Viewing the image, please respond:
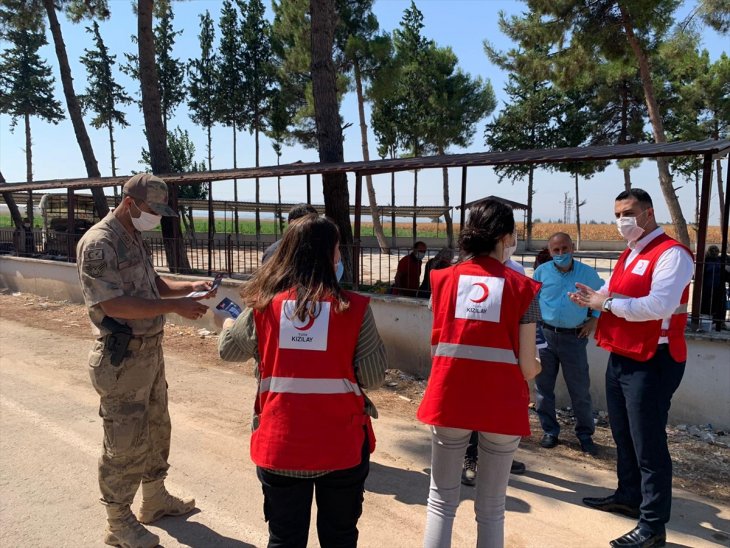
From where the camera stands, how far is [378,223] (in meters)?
24.4

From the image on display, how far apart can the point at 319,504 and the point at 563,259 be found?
3383mm

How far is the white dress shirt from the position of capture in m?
3.01

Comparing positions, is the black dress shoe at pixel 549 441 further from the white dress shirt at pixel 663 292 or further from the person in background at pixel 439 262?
the white dress shirt at pixel 663 292

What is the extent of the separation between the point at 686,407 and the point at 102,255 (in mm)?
5371

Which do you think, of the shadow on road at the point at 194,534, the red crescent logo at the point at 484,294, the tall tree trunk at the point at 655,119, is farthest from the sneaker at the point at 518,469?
the tall tree trunk at the point at 655,119

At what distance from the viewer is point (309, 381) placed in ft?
6.44

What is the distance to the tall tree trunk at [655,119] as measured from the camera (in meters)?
12.8

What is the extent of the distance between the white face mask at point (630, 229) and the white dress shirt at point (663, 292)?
0.24 metres

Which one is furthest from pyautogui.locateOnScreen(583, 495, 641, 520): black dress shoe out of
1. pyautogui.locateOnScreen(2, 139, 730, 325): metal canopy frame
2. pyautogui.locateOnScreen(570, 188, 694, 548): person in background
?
pyautogui.locateOnScreen(2, 139, 730, 325): metal canopy frame

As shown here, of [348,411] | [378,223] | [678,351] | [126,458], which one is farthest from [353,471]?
[378,223]

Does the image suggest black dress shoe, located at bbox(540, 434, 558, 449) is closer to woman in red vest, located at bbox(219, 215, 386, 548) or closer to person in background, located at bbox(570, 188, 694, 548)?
person in background, located at bbox(570, 188, 694, 548)

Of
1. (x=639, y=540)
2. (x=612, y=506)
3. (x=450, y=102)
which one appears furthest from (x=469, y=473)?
(x=450, y=102)

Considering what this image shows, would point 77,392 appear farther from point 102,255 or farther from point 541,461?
point 541,461

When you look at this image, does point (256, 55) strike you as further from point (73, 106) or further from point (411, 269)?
point (411, 269)
